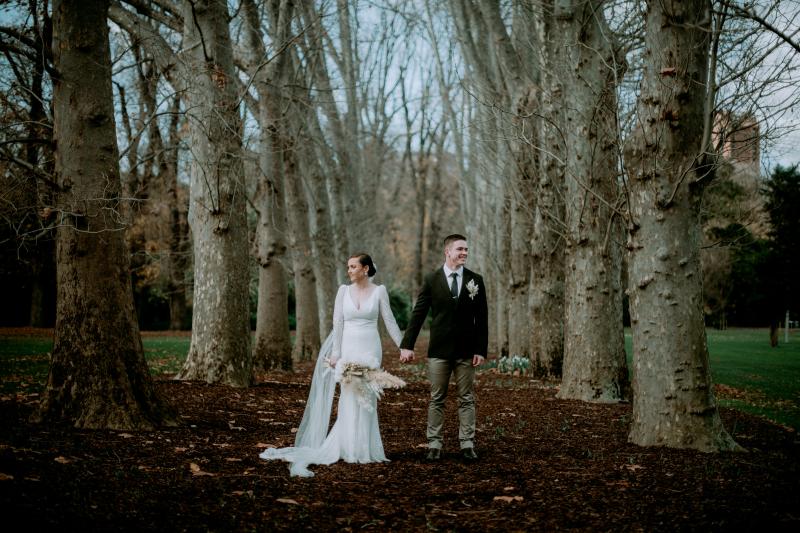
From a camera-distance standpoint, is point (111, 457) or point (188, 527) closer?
point (188, 527)

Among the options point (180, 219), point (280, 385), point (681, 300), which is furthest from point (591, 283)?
point (180, 219)

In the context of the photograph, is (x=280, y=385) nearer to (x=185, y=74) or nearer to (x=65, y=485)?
(x=185, y=74)

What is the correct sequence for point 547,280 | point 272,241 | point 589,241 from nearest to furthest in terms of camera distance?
point 589,241 → point 547,280 → point 272,241

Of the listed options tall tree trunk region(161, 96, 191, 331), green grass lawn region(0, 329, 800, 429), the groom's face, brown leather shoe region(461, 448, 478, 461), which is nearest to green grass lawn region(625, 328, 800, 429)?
green grass lawn region(0, 329, 800, 429)

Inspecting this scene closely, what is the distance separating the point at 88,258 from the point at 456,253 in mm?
3783

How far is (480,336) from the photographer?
6.65 meters

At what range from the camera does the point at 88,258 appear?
22.8 ft

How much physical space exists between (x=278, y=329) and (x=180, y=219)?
17184 mm

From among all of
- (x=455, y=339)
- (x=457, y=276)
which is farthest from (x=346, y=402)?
(x=457, y=276)

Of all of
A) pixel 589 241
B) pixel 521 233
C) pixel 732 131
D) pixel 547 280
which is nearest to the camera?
pixel 732 131

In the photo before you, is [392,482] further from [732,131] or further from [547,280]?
[547,280]

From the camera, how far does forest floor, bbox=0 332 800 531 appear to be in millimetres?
4348

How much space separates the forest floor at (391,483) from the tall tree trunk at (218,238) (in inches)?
102

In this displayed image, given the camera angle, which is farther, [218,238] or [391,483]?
[218,238]
